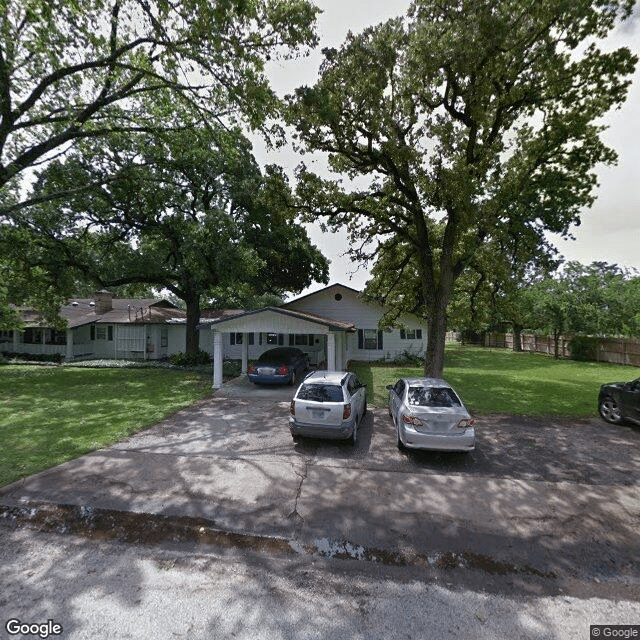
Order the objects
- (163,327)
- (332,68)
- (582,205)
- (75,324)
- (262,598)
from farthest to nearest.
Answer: (163,327) < (75,324) < (582,205) < (332,68) < (262,598)

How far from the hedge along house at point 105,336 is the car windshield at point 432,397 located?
22.2m

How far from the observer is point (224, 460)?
7832mm

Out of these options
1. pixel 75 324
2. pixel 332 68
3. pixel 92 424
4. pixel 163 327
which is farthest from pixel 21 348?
pixel 332 68

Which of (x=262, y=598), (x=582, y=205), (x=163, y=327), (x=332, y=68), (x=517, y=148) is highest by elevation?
A: (x=332, y=68)

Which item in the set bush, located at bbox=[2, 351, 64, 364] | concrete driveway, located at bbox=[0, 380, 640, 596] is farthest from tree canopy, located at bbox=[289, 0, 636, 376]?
bush, located at bbox=[2, 351, 64, 364]

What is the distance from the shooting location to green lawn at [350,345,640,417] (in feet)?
42.0

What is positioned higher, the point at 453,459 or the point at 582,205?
the point at 582,205

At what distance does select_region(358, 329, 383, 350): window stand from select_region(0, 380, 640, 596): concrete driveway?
15796 mm

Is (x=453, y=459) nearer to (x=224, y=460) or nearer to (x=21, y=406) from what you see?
(x=224, y=460)

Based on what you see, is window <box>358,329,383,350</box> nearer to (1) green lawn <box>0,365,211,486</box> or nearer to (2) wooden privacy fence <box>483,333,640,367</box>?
(1) green lawn <box>0,365,211,486</box>

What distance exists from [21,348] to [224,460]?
28.2m

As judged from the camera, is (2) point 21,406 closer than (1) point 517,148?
Yes

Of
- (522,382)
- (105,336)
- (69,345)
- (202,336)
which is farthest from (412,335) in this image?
(69,345)

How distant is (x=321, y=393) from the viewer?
337 inches
